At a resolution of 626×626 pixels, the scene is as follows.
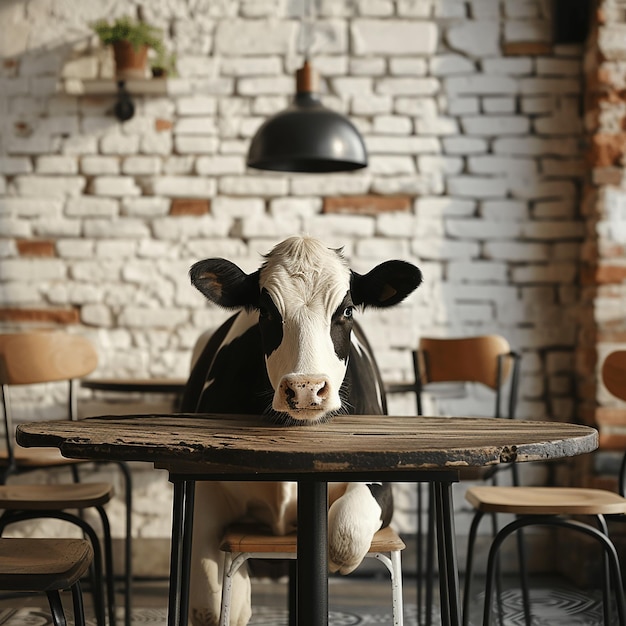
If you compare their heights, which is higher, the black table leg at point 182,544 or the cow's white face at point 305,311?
the cow's white face at point 305,311

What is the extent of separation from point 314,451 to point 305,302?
0.57 metres

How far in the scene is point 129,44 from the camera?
150 inches

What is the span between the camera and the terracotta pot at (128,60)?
381 cm

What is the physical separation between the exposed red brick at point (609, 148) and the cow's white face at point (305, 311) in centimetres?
224

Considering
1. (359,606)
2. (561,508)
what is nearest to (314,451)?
(561,508)

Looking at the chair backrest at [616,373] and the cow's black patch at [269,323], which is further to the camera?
the chair backrest at [616,373]

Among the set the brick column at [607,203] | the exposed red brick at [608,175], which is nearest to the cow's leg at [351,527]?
the brick column at [607,203]

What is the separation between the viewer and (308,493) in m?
1.49

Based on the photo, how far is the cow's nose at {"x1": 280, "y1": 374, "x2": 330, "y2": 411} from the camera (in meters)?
1.46

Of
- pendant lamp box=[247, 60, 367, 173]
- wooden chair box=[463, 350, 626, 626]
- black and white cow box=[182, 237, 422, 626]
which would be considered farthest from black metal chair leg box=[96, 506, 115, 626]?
pendant lamp box=[247, 60, 367, 173]

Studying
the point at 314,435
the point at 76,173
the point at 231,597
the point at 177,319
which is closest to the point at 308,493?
the point at 314,435

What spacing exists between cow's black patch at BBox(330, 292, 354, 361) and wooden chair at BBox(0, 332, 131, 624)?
86 cm

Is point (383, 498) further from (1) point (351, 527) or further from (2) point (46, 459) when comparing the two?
(2) point (46, 459)

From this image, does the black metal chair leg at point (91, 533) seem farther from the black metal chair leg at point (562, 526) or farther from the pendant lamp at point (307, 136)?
the pendant lamp at point (307, 136)
